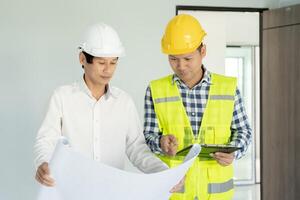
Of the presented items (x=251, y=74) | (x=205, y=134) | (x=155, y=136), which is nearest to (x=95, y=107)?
(x=155, y=136)

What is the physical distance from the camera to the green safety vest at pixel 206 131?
2.05 m

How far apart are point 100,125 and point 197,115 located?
17.7 inches

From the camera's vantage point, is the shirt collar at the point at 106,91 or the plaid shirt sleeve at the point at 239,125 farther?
the plaid shirt sleeve at the point at 239,125

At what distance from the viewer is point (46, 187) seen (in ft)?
4.79

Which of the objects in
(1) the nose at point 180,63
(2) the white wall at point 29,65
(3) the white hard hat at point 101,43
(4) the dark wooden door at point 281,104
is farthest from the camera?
(4) the dark wooden door at point 281,104

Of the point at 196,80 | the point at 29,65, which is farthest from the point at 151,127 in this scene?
the point at 29,65

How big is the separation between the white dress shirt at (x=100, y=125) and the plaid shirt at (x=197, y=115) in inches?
5.2

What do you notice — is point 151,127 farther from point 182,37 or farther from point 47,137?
point 47,137

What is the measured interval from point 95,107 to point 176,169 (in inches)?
21.8

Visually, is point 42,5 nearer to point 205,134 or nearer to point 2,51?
point 2,51

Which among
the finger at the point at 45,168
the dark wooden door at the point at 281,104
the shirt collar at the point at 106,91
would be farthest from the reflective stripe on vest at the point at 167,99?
the dark wooden door at the point at 281,104

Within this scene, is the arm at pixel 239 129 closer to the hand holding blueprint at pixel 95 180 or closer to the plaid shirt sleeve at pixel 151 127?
the plaid shirt sleeve at pixel 151 127

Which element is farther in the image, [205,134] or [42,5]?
[42,5]

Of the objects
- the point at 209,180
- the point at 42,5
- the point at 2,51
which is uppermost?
the point at 42,5
